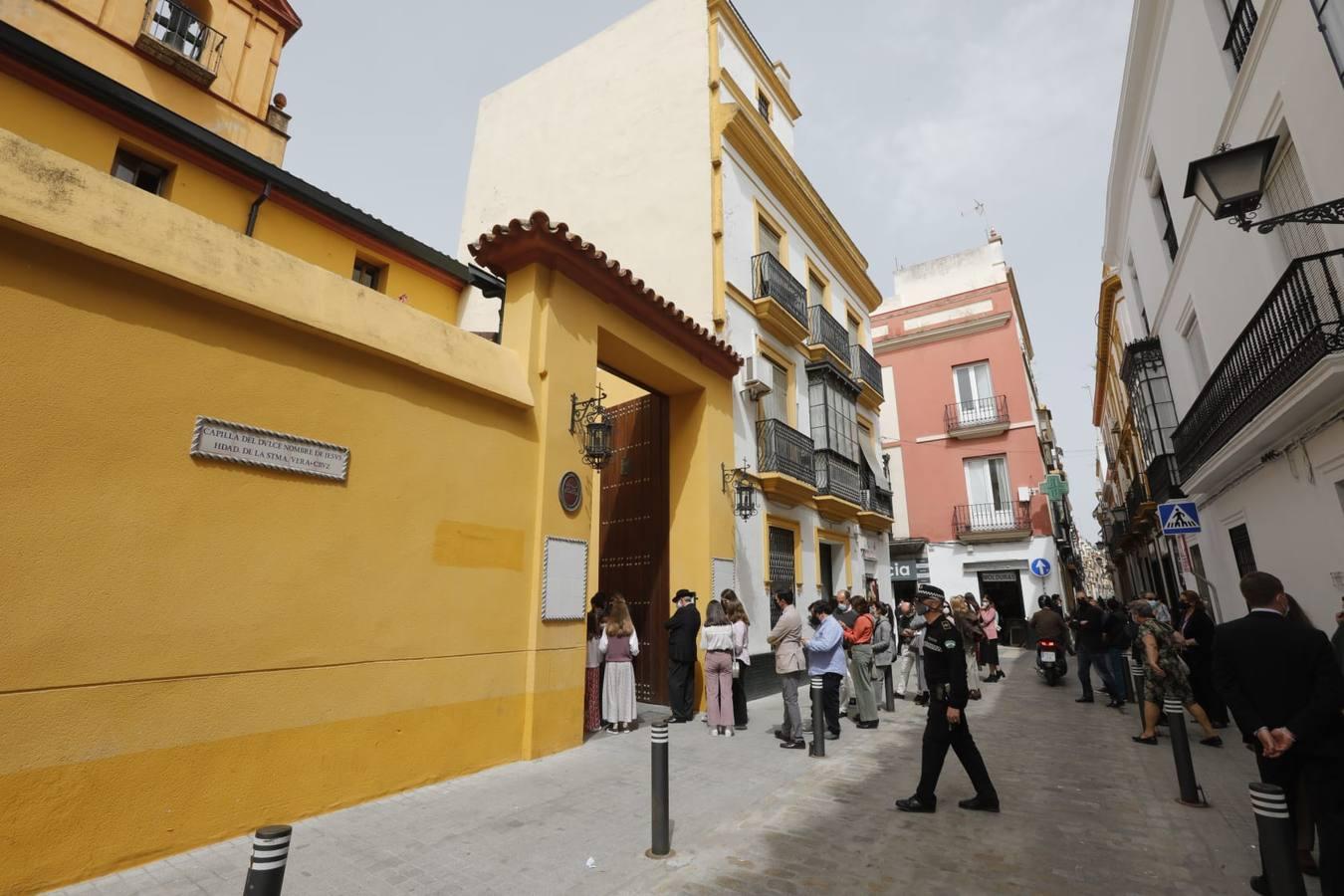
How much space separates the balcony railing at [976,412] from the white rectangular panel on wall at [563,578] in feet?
63.6

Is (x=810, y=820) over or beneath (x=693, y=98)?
beneath

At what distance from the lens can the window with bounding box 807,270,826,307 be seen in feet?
50.2

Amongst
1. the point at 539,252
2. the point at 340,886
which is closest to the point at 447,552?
the point at 340,886

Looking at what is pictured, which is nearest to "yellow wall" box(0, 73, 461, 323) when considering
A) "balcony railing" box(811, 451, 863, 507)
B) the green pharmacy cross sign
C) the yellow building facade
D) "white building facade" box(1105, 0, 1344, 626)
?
the yellow building facade

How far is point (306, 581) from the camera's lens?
15.7ft

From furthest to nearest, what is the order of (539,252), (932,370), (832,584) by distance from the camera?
(932,370) < (832,584) < (539,252)

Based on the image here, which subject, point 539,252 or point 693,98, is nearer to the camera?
point 539,252

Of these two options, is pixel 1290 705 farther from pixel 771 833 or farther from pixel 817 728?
pixel 817 728

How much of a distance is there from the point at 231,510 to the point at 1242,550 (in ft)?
44.8

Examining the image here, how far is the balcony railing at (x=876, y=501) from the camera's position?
15945 mm

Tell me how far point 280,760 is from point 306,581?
1258mm

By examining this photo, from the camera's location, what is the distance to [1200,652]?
779cm

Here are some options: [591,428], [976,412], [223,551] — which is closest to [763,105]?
[591,428]

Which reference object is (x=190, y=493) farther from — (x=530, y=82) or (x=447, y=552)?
(x=530, y=82)
